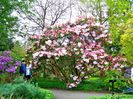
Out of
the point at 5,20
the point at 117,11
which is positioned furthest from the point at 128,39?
the point at 117,11

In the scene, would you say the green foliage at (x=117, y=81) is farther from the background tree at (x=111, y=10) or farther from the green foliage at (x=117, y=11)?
the green foliage at (x=117, y=11)

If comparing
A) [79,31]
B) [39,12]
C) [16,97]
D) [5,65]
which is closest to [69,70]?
[79,31]

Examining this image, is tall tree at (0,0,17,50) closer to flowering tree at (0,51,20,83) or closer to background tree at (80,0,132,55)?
background tree at (80,0,132,55)

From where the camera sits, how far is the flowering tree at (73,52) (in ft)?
68.0

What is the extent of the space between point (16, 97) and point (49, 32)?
9.93 metres

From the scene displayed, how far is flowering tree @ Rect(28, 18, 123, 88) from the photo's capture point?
2072 centimetres

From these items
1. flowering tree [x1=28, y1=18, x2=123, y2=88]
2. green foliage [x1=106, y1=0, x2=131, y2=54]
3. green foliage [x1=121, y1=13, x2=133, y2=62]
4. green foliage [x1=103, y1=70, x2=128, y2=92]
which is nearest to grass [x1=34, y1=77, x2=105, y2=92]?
flowering tree [x1=28, y1=18, x2=123, y2=88]

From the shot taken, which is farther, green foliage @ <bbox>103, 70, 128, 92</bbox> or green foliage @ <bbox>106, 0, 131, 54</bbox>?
green foliage @ <bbox>106, 0, 131, 54</bbox>

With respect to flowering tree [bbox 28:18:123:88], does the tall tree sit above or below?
above

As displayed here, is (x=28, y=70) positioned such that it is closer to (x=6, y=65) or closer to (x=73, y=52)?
(x=73, y=52)

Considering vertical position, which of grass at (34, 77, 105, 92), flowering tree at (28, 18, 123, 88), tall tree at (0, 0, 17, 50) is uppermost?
tall tree at (0, 0, 17, 50)

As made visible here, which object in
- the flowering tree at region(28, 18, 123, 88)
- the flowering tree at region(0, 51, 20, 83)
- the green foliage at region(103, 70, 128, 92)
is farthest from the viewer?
the flowering tree at region(28, 18, 123, 88)

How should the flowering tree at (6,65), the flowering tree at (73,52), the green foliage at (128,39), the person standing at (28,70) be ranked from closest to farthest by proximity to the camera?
the flowering tree at (6,65), the green foliage at (128,39), the flowering tree at (73,52), the person standing at (28,70)

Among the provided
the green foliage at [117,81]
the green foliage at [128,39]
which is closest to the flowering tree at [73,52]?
the green foliage at [117,81]
